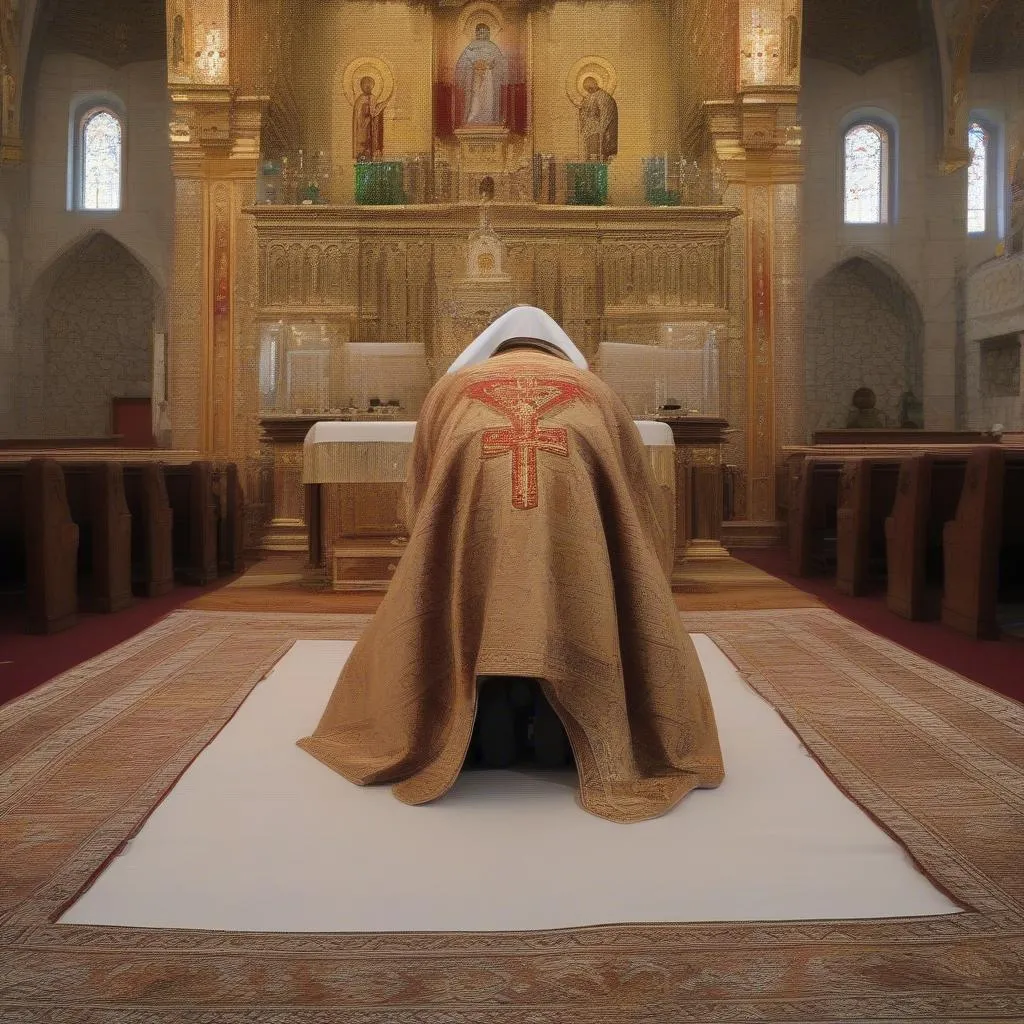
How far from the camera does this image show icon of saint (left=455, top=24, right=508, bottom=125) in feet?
47.4

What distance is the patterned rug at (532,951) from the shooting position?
2141 millimetres

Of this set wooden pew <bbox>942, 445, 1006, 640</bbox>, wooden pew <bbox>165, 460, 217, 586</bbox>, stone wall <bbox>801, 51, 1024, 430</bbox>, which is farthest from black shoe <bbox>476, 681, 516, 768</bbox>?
stone wall <bbox>801, 51, 1024, 430</bbox>

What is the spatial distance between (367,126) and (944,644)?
11192mm

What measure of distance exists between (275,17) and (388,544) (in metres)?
8.29

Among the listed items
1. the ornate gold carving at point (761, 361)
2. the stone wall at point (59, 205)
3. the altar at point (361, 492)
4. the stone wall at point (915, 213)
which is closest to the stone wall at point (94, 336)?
the stone wall at point (59, 205)

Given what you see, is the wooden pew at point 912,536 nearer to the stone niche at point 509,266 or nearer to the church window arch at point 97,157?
the stone niche at point 509,266

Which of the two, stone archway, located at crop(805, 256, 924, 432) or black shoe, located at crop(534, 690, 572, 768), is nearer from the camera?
black shoe, located at crop(534, 690, 572, 768)

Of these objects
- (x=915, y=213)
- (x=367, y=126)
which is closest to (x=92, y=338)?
(x=367, y=126)

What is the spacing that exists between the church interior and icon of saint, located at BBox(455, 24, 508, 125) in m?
0.12

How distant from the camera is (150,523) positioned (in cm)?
845

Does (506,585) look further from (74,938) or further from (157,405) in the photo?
(157,405)

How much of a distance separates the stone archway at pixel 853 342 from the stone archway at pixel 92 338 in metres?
12.1

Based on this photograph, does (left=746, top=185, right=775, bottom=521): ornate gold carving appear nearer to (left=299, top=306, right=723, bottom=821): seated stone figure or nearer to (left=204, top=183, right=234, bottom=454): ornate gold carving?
(left=204, top=183, right=234, bottom=454): ornate gold carving

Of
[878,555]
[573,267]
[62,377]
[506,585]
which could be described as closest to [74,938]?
[506,585]
